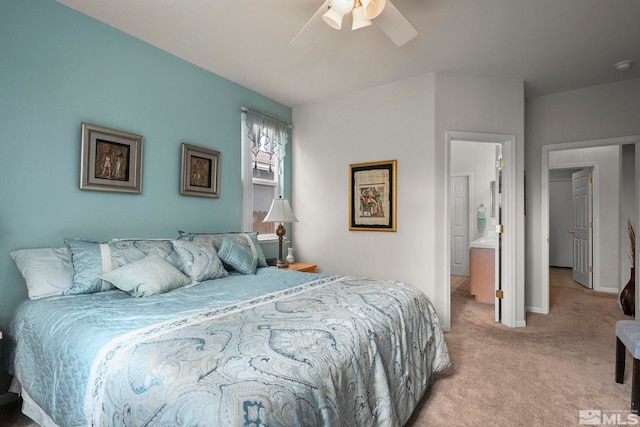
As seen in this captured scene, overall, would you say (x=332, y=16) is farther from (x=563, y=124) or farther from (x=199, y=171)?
(x=563, y=124)

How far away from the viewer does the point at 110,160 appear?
256cm

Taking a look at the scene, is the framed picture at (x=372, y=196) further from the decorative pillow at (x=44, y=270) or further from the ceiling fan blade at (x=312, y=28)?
the decorative pillow at (x=44, y=270)

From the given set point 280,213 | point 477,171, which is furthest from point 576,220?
point 280,213

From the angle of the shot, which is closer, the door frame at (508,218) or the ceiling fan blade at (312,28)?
the ceiling fan blade at (312,28)

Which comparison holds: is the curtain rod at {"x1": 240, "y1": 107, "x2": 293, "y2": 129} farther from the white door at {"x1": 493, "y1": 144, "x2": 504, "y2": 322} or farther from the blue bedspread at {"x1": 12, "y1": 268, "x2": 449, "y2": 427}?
the white door at {"x1": 493, "y1": 144, "x2": 504, "y2": 322}

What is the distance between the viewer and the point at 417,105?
354cm

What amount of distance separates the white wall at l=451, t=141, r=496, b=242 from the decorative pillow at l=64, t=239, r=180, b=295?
562 cm

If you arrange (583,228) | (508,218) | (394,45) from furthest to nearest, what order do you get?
(583,228) → (508,218) → (394,45)

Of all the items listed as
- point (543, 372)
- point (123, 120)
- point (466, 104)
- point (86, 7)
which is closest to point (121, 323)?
point (123, 120)

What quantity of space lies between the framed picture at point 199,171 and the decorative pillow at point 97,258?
91cm

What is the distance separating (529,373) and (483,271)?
2.20 metres

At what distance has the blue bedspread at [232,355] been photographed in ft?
3.15

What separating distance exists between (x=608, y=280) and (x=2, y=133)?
728cm

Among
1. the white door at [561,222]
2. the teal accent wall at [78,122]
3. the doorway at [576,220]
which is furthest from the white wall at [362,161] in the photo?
the white door at [561,222]
